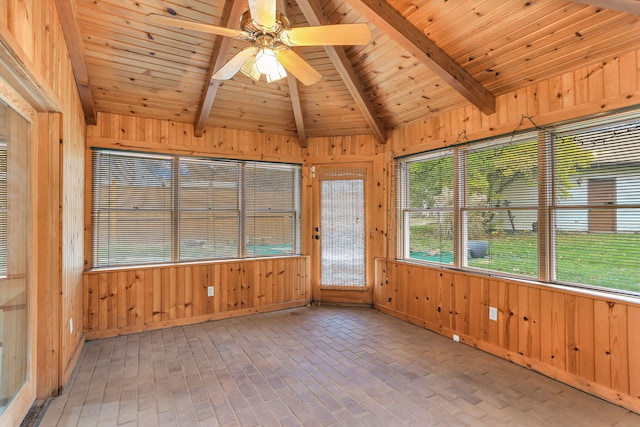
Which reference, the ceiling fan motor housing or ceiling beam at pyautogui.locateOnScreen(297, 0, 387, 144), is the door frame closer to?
ceiling beam at pyautogui.locateOnScreen(297, 0, 387, 144)

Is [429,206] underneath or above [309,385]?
above

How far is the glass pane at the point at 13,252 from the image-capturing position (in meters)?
1.87

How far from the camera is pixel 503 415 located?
2148 mm

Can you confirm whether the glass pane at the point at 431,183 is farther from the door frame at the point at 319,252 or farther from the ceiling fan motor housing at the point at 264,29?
the ceiling fan motor housing at the point at 264,29

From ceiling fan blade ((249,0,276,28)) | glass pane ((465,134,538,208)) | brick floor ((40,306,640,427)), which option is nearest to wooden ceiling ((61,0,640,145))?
glass pane ((465,134,538,208))

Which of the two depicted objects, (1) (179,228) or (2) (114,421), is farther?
(1) (179,228)

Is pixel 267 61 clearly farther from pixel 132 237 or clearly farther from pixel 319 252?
pixel 319 252

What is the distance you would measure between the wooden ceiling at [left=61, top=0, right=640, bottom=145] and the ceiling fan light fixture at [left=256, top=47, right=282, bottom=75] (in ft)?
2.26

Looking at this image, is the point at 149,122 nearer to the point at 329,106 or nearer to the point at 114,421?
the point at 329,106

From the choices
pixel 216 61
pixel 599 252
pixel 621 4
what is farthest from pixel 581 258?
pixel 216 61

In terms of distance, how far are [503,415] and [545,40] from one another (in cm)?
288

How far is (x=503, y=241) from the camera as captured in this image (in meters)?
3.22

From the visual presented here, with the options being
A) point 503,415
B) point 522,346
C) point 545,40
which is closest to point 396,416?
point 503,415

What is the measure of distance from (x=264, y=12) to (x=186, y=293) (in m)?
3.38
